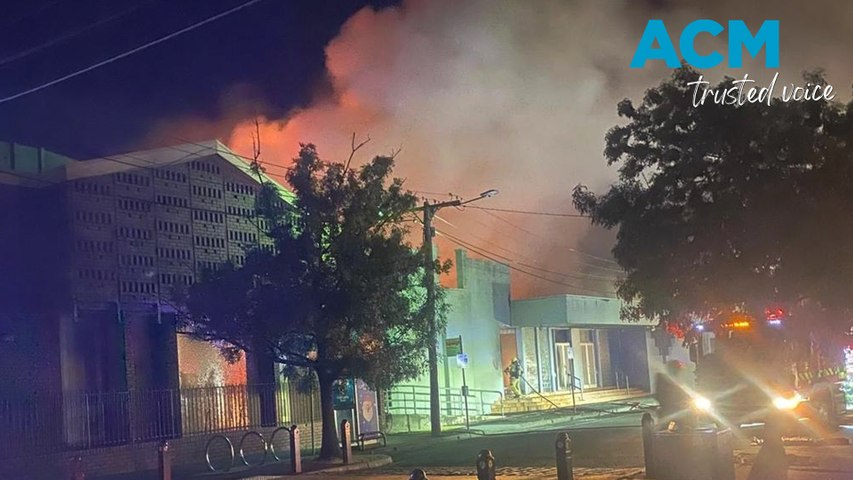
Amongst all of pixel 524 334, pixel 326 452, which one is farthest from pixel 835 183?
pixel 524 334

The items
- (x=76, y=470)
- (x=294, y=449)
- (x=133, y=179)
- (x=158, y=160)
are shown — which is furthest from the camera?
(x=158, y=160)

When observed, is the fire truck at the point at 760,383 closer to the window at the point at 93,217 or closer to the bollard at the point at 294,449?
the bollard at the point at 294,449

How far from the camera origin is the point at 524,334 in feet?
135

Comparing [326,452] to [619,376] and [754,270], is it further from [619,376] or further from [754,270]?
[619,376]

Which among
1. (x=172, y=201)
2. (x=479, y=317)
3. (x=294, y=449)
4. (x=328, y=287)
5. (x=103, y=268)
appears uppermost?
(x=172, y=201)

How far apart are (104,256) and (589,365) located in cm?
2971

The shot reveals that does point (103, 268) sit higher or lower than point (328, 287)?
higher

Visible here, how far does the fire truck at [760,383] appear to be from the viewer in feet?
56.7

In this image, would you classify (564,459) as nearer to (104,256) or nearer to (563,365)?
(104,256)

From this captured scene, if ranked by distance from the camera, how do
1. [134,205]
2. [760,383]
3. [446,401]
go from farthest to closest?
[446,401]
[134,205]
[760,383]

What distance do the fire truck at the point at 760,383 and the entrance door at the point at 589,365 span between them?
24.5 meters

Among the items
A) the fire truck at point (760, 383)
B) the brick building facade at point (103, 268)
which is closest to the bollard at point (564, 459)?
the fire truck at point (760, 383)

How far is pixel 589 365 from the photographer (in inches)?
1810

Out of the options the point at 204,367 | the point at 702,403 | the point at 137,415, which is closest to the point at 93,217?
the point at 137,415
